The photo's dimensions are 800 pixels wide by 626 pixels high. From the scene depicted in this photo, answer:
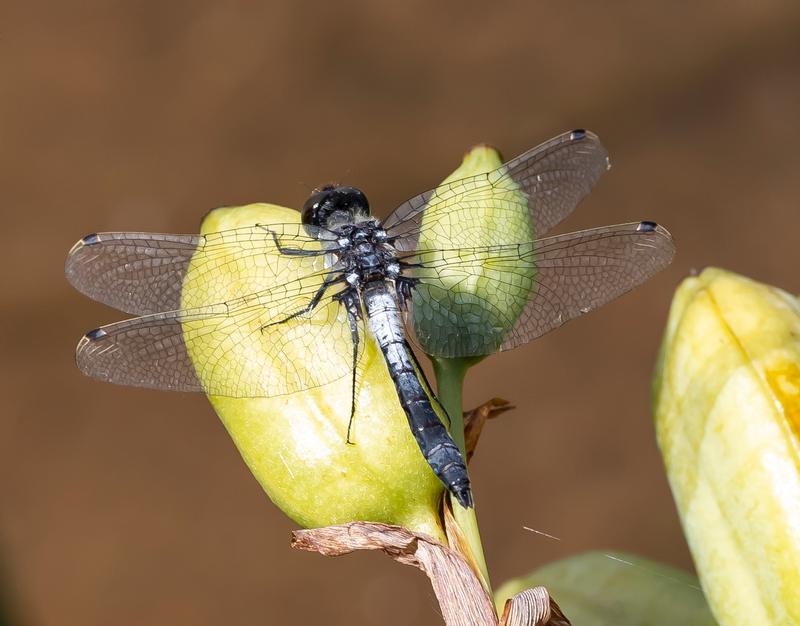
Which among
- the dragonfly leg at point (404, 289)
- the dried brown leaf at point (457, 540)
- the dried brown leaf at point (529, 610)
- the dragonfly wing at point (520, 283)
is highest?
the dragonfly leg at point (404, 289)

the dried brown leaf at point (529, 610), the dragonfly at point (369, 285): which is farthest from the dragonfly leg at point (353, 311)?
the dried brown leaf at point (529, 610)

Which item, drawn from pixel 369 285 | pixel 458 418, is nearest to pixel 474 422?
pixel 458 418

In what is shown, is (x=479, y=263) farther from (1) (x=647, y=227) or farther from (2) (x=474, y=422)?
(1) (x=647, y=227)

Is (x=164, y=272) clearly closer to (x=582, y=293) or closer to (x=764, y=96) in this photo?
(x=582, y=293)

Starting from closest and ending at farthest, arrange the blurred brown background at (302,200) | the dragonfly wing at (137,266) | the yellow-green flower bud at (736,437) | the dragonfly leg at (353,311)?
the yellow-green flower bud at (736,437)
the dragonfly leg at (353,311)
the dragonfly wing at (137,266)
the blurred brown background at (302,200)

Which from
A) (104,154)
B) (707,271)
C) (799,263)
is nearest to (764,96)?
(799,263)

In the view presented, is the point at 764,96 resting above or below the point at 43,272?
below

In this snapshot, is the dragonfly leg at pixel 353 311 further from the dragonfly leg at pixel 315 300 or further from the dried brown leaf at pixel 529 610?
the dried brown leaf at pixel 529 610
